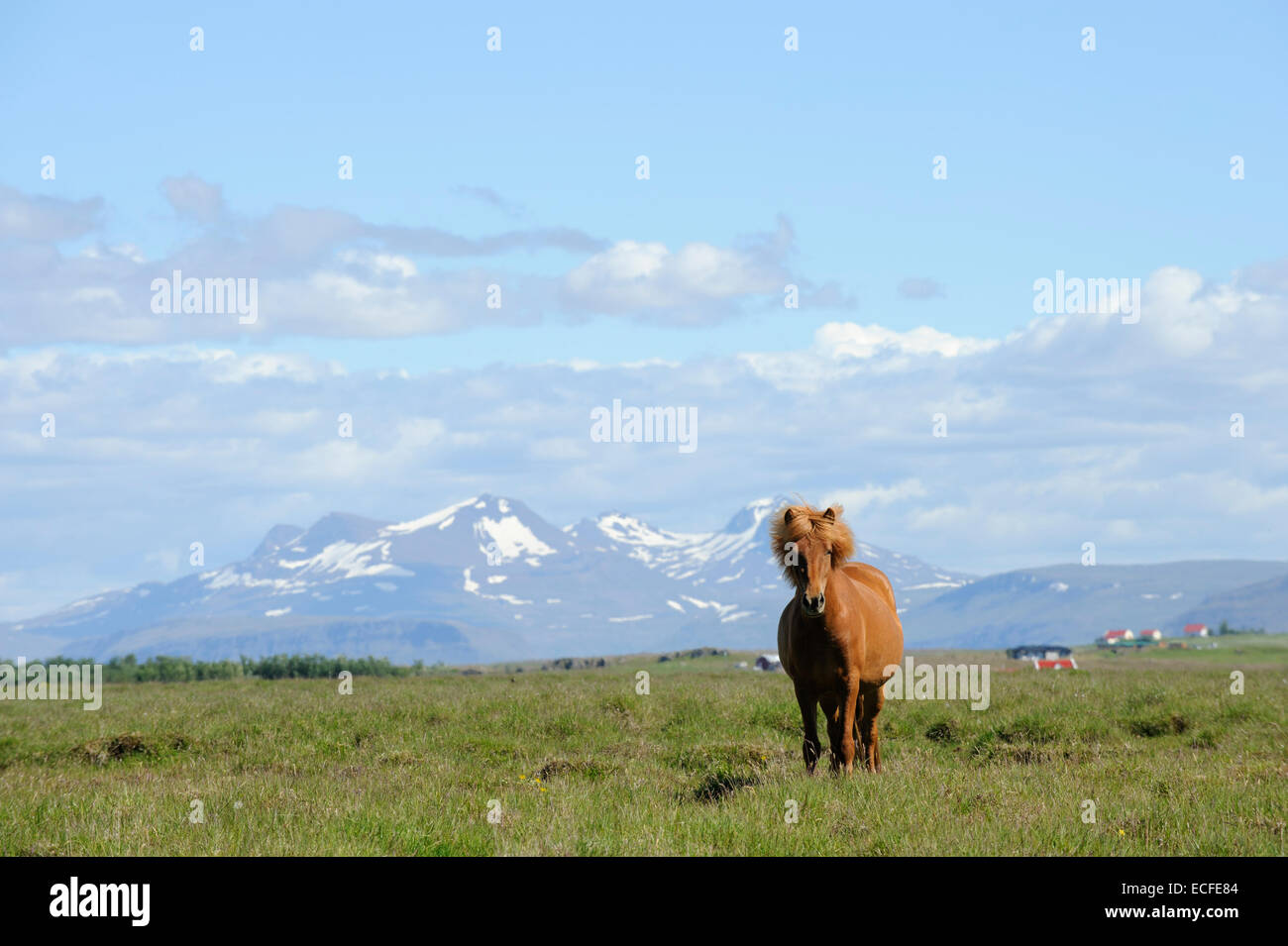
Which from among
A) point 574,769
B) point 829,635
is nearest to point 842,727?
point 829,635

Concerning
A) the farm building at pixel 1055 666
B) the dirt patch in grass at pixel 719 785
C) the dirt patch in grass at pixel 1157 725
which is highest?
the dirt patch in grass at pixel 719 785

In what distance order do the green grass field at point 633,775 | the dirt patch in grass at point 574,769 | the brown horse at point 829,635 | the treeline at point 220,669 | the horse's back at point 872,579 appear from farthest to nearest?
the treeline at point 220,669, the horse's back at point 872,579, the dirt patch in grass at point 574,769, the brown horse at point 829,635, the green grass field at point 633,775

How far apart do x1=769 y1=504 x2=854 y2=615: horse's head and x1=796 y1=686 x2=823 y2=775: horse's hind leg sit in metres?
1.42

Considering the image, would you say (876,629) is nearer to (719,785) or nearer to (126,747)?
(719,785)

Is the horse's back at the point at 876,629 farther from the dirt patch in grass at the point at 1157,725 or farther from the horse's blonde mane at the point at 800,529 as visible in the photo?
the dirt patch in grass at the point at 1157,725

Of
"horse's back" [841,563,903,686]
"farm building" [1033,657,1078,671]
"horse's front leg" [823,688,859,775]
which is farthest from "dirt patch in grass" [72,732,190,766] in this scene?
"farm building" [1033,657,1078,671]

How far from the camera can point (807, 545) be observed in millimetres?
13797

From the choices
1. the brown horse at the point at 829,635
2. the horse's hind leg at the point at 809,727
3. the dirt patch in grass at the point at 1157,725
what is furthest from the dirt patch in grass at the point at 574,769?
the dirt patch in grass at the point at 1157,725

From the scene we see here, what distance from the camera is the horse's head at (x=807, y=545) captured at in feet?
44.7

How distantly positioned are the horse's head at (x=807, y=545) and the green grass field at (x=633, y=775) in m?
2.18

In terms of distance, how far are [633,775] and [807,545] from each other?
457cm
